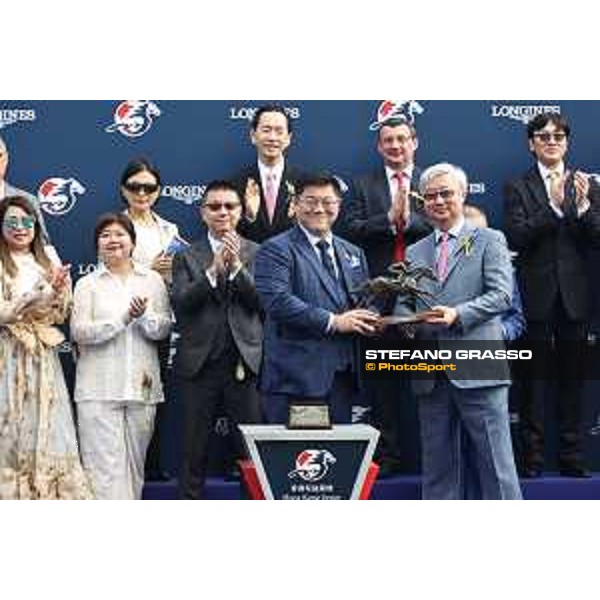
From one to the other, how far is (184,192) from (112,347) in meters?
0.80

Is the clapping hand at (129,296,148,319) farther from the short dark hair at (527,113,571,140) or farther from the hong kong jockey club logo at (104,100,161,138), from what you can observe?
the short dark hair at (527,113,571,140)

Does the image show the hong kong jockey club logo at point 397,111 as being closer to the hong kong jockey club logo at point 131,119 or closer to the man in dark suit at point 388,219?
the man in dark suit at point 388,219

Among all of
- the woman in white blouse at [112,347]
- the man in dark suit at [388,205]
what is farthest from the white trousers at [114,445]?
the man in dark suit at [388,205]

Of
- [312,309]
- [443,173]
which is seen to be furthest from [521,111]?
[312,309]

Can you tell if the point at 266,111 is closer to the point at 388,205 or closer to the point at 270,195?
the point at 270,195

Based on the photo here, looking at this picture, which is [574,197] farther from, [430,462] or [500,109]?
[430,462]

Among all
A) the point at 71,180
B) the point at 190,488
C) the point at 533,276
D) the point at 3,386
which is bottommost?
the point at 190,488

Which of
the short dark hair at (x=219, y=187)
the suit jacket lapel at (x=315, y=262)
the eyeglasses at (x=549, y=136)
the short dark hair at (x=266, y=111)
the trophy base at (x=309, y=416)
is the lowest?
the trophy base at (x=309, y=416)

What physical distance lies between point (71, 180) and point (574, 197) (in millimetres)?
2371

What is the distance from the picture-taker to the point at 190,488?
7.47 m

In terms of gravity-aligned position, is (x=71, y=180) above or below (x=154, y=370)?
above

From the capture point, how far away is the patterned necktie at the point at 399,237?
24.6 feet

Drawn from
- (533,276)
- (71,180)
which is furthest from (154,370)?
(533,276)

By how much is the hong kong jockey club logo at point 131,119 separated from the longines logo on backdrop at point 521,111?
163cm
